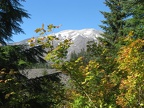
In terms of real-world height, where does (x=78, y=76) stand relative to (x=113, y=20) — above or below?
below

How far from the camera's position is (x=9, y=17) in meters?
12.2

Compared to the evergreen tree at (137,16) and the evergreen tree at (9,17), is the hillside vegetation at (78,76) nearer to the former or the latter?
the evergreen tree at (9,17)

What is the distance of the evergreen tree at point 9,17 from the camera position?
12.0 m

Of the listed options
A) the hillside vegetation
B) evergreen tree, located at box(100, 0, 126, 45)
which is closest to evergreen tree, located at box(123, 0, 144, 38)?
evergreen tree, located at box(100, 0, 126, 45)

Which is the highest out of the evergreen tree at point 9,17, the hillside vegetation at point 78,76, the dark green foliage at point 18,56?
the evergreen tree at point 9,17

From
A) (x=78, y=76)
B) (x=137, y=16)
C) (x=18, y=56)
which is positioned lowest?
(x=78, y=76)

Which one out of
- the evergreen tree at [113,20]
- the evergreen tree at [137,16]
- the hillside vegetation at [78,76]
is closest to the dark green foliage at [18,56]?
the hillside vegetation at [78,76]

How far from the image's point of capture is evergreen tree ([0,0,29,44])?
11956 millimetres

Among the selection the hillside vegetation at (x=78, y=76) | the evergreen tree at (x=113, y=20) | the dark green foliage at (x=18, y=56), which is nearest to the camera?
the hillside vegetation at (x=78, y=76)

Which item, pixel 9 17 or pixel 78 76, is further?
pixel 9 17

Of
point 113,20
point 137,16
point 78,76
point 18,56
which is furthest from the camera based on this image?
point 113,20

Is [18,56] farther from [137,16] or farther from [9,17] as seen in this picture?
[137,16]

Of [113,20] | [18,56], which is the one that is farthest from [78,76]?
[113,20]

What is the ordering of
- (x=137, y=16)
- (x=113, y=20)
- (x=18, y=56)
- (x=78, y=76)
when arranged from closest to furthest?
1. (x=78, y=76)
2. (x=18, y=56)
3. (x=137, y=16)
4. (x=113, y=20)
